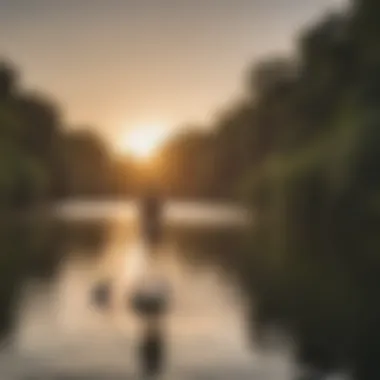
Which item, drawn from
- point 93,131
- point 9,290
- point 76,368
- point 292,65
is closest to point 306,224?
point 292,65

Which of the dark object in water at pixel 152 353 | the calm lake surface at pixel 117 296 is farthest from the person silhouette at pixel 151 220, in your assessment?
the dark object in water at pixel 152 353

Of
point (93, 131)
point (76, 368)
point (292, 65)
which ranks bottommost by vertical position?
point (76, 368)

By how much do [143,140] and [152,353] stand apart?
1527 millimetres

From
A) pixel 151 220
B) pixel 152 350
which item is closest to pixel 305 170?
pixel 151 220

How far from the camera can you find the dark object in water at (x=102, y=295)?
484 centimetres

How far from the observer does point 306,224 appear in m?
5.61

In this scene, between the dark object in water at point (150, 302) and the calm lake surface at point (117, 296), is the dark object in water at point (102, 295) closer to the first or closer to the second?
the calm lake surface at point (117, 296)

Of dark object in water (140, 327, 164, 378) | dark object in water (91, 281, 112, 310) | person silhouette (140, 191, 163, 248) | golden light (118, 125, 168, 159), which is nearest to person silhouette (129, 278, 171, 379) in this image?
dark object in water (140, 327, 164, 378)

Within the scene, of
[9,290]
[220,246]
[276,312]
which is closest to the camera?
[276,312]

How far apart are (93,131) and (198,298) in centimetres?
106

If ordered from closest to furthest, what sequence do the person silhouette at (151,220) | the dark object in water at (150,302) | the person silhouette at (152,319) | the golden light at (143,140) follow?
the person silhouette at (152,319) → the dark object in water at (150,302) → the golden light at (143,140) → the person silhouette at (151,220)

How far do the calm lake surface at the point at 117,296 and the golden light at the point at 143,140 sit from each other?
320 millimetres

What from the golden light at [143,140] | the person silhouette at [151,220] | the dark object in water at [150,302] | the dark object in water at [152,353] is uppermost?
the golden light at [143,140]

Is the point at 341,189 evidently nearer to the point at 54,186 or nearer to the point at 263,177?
the point at 263,177
